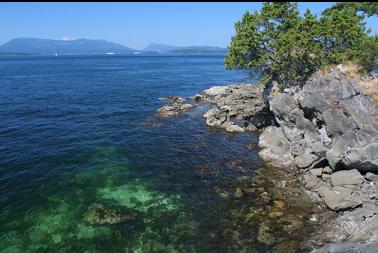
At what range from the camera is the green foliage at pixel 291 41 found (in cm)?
4278

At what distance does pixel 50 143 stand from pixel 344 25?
44762 millimetres

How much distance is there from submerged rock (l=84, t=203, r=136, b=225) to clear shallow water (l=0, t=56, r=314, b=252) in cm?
68

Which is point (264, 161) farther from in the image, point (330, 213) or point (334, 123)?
point (330, 213)

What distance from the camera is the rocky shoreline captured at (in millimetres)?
28013

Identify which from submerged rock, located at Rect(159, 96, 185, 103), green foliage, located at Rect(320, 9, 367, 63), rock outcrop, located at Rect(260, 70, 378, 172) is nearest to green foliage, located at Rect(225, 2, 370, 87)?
green foliage, located at Rect(320, 9, 367, 63)

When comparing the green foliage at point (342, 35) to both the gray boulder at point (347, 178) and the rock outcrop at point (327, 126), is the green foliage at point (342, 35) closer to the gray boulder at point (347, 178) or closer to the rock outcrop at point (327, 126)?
the rock outcrop at point (327, 126)

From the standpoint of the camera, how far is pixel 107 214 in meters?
31.0

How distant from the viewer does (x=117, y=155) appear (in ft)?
148

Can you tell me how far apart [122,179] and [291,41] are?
29.2 m

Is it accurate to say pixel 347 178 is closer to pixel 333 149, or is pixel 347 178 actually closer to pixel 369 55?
pixel 333 149

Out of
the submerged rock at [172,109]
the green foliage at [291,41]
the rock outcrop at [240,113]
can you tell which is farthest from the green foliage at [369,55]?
the submerged rock at [172,109]

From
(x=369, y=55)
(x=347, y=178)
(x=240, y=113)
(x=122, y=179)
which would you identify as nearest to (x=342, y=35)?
(x=369, y=55)

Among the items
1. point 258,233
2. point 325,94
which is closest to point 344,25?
point 325,94

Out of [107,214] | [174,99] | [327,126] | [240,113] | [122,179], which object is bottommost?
[107,214]
